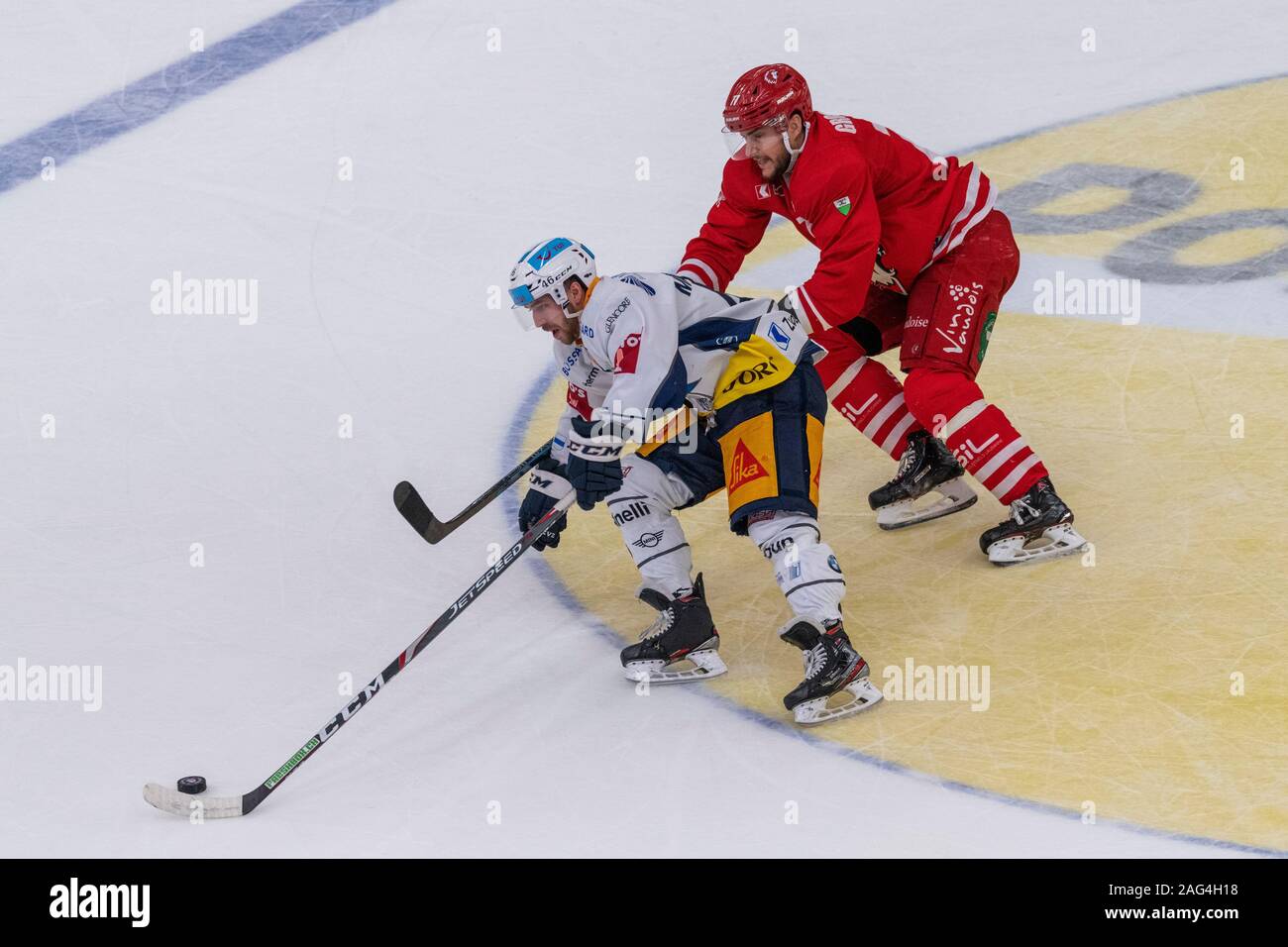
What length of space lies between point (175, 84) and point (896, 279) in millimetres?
4425

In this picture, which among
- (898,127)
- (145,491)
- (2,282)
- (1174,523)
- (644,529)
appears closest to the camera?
(644,529)

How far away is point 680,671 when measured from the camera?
4.72m

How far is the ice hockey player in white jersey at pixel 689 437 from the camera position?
14.7 feet

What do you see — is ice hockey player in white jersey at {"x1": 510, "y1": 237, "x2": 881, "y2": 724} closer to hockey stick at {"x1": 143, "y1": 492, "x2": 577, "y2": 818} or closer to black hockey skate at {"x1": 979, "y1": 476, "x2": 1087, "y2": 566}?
hockey stick at {"x1": 143, "y1": 492, "x2": 577, "y2": 818}

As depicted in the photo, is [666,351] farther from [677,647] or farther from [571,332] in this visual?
[677,647]

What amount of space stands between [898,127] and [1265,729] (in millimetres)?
4517

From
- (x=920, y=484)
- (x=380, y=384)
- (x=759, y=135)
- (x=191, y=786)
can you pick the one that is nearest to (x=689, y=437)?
(x=759, y=135)

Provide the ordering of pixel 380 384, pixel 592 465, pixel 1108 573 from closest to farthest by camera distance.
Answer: pixel 592 465, pixel 1108 573, pixel 380 384

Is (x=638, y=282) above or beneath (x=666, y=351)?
above

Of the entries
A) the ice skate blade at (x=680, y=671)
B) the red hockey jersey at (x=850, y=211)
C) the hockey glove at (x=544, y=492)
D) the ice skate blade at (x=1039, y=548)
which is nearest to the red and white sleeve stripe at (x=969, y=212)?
the red hockey jersey at (x=850, y=211)

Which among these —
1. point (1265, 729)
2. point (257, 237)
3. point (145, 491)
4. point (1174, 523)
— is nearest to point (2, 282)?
point (257, 237)

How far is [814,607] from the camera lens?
4.48 m

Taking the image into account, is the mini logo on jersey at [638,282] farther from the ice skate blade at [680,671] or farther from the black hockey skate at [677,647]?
the ice skate blade at [680,671]

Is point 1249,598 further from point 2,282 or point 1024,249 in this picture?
point 2,282
